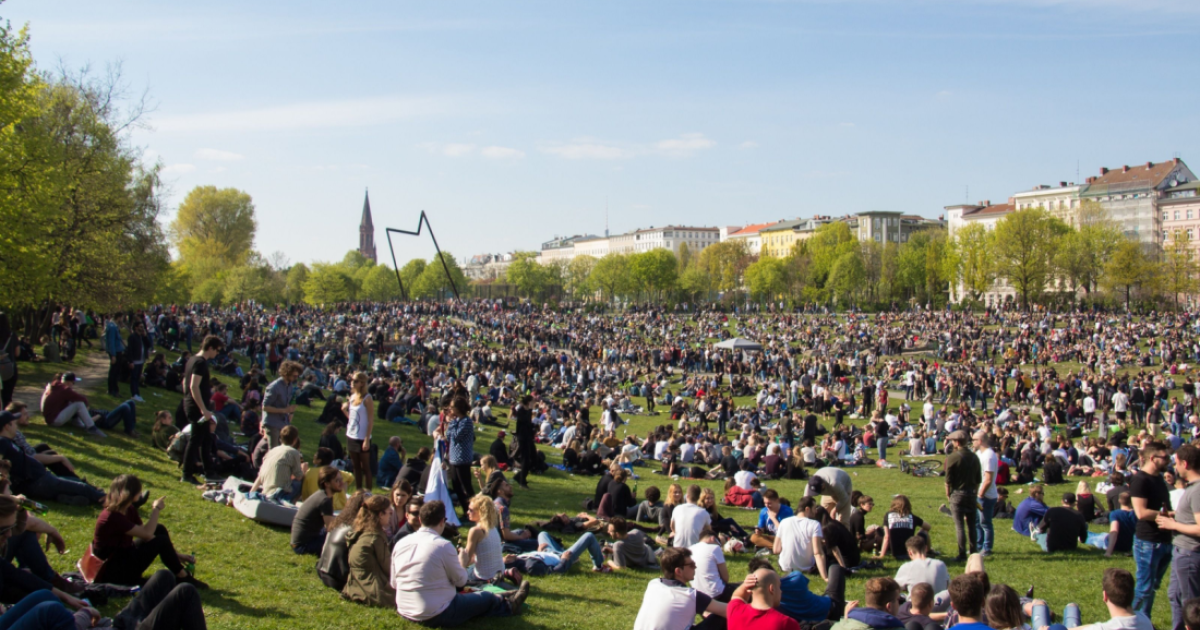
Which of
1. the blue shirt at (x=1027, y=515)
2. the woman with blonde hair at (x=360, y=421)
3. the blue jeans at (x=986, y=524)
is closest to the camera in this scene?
the blue jeans at (x=986, y=524)

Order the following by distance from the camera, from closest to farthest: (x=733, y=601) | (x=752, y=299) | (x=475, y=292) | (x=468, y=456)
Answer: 1. (x=733, y=601)
2. (x=468, y=456)
3. (x=752, y=299)
4. (x=475, y=292)

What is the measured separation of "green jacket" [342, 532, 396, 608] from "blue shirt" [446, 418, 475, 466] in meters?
3.07

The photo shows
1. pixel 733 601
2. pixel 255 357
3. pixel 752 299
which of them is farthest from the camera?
pixel 752 299

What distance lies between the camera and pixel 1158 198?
289 feet

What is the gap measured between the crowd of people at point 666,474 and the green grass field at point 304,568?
0.22 meters

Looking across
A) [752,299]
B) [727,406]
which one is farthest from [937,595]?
[752,299]

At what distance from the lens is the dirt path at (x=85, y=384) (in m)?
13.9

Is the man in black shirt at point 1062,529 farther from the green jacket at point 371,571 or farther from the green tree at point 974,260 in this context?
the green tree at point 974,260

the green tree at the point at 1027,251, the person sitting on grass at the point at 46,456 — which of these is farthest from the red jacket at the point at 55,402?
the green tree at the point at 1027,251

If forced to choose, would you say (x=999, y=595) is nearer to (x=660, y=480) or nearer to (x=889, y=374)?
(x=660, y=480)

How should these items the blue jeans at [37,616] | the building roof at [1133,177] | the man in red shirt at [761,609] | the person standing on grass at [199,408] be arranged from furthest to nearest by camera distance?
the building roof at [1133,177] < the person standing on grass at [199,408] < the man in red shirt at [761,609] < the blue jeans at [37,616]

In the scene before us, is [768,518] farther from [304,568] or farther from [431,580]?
[304,568]

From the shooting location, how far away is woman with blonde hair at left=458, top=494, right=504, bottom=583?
23.0 ft

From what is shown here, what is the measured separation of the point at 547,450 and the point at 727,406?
7588 millimetres
